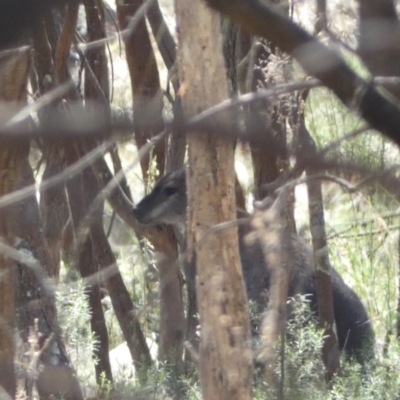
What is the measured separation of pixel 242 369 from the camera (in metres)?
3.04

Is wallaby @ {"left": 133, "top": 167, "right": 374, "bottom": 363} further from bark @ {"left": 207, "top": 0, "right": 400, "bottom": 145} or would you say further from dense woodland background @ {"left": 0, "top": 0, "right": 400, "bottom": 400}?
bark @ {"left": 207, "top": 0, "right": 400, "bottom": 145}

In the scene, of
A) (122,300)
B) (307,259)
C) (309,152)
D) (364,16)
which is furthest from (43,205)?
(309,152)

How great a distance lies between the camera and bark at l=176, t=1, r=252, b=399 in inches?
117

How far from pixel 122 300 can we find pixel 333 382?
156cm

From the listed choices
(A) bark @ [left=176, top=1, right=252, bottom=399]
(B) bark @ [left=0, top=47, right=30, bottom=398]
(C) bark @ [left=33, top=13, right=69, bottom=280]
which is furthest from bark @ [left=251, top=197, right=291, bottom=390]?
(C) bark @ [left=33, top=13, right=69, bottom=280]

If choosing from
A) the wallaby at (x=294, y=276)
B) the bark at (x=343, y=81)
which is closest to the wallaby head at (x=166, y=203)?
the wallaby at (x=294, y=276)

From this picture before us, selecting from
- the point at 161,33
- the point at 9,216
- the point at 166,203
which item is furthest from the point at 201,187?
the point at 166,203

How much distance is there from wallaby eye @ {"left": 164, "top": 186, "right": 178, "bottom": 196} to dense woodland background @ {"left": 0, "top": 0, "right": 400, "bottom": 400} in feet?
0.64

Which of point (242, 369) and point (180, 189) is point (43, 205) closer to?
point (180, 189)

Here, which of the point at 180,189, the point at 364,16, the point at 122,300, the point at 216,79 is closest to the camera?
the point at 364,16

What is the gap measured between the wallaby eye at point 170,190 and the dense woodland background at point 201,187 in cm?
20

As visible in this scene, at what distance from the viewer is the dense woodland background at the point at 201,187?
119cm

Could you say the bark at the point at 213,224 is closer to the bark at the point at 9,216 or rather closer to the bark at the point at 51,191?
the bark at the point at 9,216

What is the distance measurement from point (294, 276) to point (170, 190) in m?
1.05
